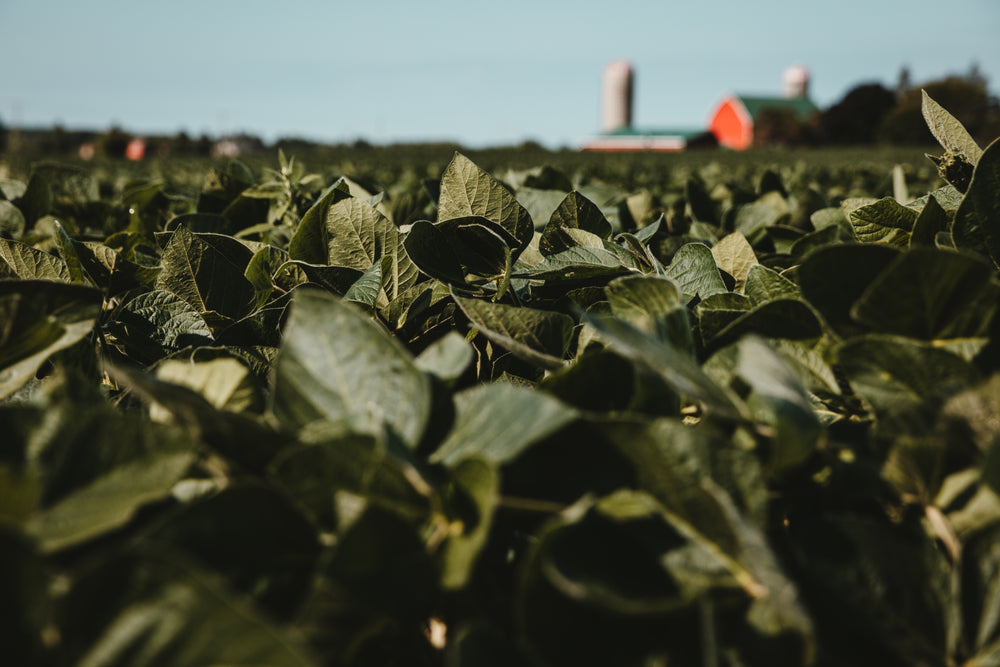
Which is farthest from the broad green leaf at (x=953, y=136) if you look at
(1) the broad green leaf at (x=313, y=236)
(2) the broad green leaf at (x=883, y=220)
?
(1) the broad green leaf at (x=313, y=236)

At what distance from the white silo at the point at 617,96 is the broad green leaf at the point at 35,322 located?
8491 cm

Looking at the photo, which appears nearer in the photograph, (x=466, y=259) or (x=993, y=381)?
(x=993, y=381)

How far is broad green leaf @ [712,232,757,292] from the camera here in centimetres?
135

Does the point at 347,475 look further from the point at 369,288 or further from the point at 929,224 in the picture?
the point at 929,224

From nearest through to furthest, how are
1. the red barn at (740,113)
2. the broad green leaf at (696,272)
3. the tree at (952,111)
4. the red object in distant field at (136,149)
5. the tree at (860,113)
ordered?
the broad green leaf at (696,272), the red object in distant field at (136,149), the tree at (952,111), the tree at (860,113), the red barn at (740,113)

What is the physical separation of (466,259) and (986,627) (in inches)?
33.2

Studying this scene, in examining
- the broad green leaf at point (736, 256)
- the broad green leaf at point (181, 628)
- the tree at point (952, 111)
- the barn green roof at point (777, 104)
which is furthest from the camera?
the barn green roof at point (777, 104)

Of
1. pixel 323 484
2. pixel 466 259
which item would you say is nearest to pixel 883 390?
pixel 323 484

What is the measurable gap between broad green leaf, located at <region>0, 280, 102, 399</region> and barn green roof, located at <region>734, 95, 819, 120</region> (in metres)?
86.6

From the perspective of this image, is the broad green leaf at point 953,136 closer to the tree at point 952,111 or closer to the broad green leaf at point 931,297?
the broad green leaf at point 931,297

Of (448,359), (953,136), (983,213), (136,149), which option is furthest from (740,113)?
(448,359)

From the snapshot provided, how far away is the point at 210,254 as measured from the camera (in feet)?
3.87

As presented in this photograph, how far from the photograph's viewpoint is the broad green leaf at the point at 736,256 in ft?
4.43

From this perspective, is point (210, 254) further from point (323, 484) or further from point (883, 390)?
point (883, 390)
